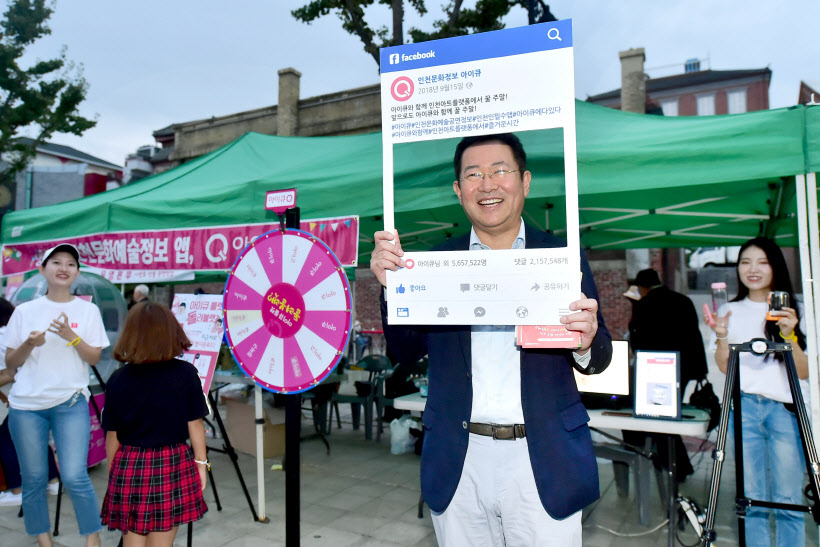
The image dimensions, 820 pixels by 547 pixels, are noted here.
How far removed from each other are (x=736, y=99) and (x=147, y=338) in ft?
138

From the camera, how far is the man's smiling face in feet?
4.98

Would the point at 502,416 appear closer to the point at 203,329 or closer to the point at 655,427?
the point at 655,427

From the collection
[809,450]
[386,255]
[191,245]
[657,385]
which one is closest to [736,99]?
[657,385]

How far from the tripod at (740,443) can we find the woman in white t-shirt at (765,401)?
0.39 m

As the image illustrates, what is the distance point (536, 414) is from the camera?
1.52 metres

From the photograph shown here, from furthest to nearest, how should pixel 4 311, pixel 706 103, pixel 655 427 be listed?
1. pixel 706 103
2. pixel 4 311
3. pixel 655 427

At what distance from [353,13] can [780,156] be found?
8.74m

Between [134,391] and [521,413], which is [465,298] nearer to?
[521,413]

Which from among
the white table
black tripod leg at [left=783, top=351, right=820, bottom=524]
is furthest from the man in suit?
the white table

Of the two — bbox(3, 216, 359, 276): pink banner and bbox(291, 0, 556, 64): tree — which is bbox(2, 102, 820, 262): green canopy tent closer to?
bbox(3, 216, 359, 276): pink banner

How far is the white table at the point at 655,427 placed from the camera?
3.17 metres

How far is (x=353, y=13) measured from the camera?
9836 mm

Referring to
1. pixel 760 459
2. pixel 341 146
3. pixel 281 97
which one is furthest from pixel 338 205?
pixel 281 97

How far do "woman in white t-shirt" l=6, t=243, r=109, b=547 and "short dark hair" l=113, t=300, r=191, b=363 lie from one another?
0.68 metres
